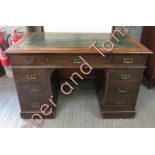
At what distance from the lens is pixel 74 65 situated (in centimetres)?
145

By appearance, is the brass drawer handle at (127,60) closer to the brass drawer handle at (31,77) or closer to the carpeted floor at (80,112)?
the carpeted floor at (80,112)

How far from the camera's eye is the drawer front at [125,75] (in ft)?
4.83

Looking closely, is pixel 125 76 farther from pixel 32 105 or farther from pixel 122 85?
pixel 32 105

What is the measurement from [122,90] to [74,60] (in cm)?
56

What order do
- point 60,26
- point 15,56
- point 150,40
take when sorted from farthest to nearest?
point 150,40, point 60,26, point 15,56

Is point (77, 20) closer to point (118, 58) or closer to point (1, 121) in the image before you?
point (118, 58)

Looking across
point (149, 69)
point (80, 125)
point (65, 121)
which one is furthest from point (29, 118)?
point (149, 69)

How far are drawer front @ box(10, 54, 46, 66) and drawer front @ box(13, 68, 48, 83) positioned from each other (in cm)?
7

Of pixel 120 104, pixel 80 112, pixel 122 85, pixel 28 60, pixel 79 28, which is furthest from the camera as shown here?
pixel 79 28

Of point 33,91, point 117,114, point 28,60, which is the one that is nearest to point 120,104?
point 117,114

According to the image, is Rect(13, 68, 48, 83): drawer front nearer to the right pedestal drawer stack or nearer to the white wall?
the right pedestal drawer stack

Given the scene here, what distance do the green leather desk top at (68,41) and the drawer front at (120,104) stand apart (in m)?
0.53

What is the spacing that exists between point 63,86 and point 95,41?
3.00 ft

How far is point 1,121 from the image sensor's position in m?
1.67
